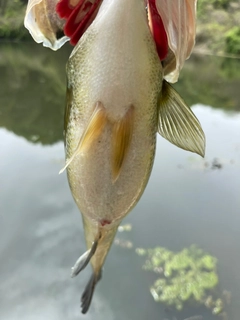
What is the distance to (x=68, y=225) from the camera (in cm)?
488

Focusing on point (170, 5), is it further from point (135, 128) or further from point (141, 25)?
point (135, 128)

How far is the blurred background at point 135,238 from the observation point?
3.89m

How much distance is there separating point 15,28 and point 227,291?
64.3 feet

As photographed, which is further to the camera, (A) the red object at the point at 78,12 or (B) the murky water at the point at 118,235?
(B) the murky water at the point at 118,235

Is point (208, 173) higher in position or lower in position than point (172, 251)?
lower

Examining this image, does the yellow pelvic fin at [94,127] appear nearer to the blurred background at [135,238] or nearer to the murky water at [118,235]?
the blurred background at [135,238]

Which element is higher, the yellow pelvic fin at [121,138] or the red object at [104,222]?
the yellow pelvic fin at [121,138]

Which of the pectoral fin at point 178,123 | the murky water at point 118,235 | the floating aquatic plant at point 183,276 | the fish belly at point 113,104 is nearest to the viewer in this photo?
the fish belly at point 113,104

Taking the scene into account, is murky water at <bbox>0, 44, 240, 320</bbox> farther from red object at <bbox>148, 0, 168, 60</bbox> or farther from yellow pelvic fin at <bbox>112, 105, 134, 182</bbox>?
red object at <bbox>148, 0, 168, 60</bbox>

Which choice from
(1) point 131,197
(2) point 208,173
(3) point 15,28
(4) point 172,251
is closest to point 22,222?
(4) point 172,251

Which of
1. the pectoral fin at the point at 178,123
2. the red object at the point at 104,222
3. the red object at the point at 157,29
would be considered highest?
the red object at the point at 157,29

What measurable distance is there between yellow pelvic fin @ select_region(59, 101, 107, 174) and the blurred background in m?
3.28

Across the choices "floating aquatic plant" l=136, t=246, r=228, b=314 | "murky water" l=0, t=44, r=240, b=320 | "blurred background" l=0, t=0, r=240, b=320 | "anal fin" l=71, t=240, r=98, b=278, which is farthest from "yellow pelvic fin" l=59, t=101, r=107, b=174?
"floating aquatic plant" l=136, t=246, r=228, b=314

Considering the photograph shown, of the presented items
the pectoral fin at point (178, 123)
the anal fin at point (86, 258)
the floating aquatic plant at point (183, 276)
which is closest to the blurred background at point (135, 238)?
the floating aquatic plant at point (183, 276)
